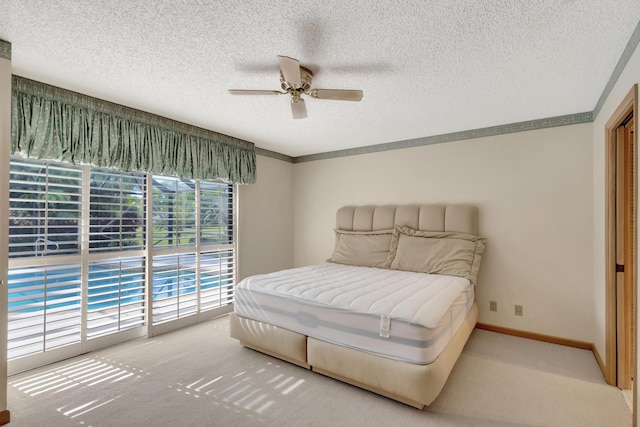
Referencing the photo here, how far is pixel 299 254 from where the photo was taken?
5.15 metres

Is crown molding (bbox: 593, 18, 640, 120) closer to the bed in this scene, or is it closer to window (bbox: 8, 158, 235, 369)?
the bed

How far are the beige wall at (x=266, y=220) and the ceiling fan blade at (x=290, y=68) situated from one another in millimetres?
2567

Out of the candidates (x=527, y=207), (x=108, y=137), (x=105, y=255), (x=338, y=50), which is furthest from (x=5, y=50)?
(x=527, y=207)

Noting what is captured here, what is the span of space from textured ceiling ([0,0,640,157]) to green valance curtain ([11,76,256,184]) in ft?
0.54

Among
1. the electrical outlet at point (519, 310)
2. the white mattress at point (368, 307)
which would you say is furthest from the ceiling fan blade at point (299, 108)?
the electrical outlet at point (519, 310)

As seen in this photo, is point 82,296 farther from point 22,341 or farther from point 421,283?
point 421,283

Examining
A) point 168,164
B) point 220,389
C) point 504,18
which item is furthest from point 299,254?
point 504,18

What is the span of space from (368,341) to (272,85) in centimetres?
216

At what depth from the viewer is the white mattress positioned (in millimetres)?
2010

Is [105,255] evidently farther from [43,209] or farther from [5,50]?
[5,50]

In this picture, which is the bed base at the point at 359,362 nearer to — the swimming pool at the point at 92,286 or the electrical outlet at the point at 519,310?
the electrical outlet at the point at 519,310

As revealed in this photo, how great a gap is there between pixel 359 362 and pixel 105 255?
102 inches

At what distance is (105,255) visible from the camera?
2.91 meters

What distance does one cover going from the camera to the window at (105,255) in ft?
7.97
